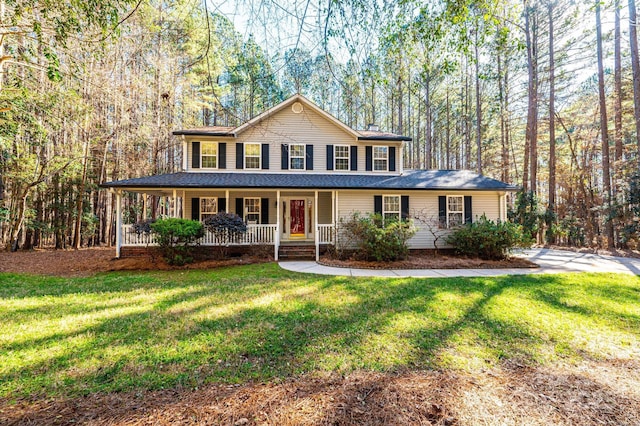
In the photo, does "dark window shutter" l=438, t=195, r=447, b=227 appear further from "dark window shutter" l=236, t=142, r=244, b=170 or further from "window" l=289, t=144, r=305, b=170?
"dark window shutter" l=236, t=142, r=244, b=170

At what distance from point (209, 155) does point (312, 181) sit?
5.01 meters

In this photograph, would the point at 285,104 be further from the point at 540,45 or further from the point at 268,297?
the point at 540,45

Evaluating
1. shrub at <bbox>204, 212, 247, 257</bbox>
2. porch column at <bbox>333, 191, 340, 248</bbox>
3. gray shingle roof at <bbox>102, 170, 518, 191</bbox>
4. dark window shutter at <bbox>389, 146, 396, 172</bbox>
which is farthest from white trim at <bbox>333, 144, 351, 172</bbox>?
shrub at <bbox>204, 212, 247, 257</bbox>

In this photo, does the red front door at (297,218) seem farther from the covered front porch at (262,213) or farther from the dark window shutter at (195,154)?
the dark window shutter at (195,154)

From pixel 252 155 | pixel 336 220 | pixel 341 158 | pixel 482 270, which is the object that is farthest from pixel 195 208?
pixel 482 270

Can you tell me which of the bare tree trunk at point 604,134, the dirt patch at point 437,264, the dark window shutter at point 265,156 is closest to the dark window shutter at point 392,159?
the dirt patch at point 437,264

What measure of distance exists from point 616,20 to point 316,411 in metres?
19.0

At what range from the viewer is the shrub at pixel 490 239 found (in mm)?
9492

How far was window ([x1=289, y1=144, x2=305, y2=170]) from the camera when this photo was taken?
12719 millimetres

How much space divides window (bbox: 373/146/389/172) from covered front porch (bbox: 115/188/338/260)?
2882 mm

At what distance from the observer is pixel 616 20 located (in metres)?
11.9

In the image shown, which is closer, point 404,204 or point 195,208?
point 195,208

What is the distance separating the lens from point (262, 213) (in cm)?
1205

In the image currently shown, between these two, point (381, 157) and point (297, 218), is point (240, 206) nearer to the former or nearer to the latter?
point (297, 218)
